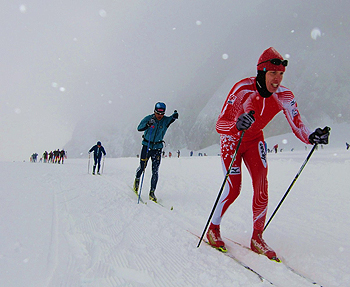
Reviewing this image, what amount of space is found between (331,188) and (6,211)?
262 inches

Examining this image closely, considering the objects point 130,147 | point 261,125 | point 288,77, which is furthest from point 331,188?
point 130,147

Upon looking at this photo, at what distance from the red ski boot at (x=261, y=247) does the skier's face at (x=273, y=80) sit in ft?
5.37

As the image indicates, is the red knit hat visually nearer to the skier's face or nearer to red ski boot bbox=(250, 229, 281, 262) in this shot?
the skier's face

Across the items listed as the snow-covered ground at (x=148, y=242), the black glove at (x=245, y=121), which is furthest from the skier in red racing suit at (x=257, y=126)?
the snow-covered ground at (x=148, y=242)

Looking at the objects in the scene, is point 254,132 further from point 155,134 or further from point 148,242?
point 155,134

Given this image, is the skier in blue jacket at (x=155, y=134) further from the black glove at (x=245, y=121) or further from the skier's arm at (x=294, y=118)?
the black glove at (x=245, y=121)

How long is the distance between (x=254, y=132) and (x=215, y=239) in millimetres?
1351

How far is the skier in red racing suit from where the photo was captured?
7.75 feet

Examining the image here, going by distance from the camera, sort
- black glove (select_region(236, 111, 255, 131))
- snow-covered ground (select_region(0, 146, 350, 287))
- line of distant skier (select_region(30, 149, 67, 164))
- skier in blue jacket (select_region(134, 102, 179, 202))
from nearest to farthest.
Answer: snow-covered ground (select_region(0, 146, 350, 287))
black glove (select_region(236, 111, 255, 131))
skier in blue jacket (select_region(134, 102, 179, 202))
line of distant skier (select_region(30, 149, 67, 164))

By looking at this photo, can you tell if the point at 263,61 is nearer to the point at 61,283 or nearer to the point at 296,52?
the point at 61,283

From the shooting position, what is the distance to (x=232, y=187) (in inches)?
101

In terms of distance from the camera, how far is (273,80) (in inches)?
92.5

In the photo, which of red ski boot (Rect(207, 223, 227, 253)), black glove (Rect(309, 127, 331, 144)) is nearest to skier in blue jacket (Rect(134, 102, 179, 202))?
red ski boot (Rect(207, 223, 227, 253))

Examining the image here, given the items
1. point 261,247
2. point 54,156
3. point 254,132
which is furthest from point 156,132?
point 54,156
